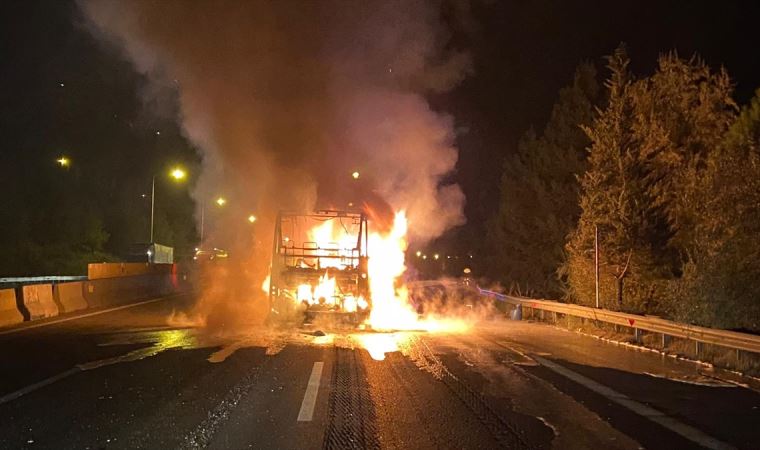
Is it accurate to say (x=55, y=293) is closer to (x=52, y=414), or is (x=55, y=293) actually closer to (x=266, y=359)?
(x=266, y=359)

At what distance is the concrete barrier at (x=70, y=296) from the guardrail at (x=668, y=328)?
13.9 meters

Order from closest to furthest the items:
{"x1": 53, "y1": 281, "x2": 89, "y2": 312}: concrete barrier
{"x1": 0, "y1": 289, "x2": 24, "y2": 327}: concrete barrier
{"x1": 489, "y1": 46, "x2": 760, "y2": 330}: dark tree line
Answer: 1. {"x1": 489, "y1": 46, "x2": 760, "y2": 330}: dark tree line
2. {"x1": 0, "y1": 289, "x2": 24, "y2": 327}: concrete barrier
3. {"x1": 53, "y1": 281, "x2": 89, "y2": 312}: concrete barrier

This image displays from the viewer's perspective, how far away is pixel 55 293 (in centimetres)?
2025

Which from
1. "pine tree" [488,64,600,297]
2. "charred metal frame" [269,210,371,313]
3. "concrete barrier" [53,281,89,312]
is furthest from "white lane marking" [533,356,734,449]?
"pine tree" [488,64,600,297]

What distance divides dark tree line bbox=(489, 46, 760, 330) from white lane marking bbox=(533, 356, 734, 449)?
5495 millimetres

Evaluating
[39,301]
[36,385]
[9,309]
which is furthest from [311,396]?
[39,301]

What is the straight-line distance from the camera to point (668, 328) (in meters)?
13.1

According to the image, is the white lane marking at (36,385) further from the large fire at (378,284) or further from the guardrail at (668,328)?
the guardrail at (668,328)

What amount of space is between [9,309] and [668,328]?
48.9 ft

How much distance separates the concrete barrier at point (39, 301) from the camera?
18.2 meters

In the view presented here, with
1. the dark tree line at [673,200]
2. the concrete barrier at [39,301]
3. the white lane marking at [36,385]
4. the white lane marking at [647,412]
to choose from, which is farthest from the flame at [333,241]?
the white lane marking at [36,385]

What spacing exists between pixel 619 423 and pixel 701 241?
9601 millimetres

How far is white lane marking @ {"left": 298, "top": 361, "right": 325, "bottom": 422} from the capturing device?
23.5ft

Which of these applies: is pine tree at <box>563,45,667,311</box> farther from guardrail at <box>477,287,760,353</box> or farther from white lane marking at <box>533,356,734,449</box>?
white lane marking at <box>533,356,734,449</box>
